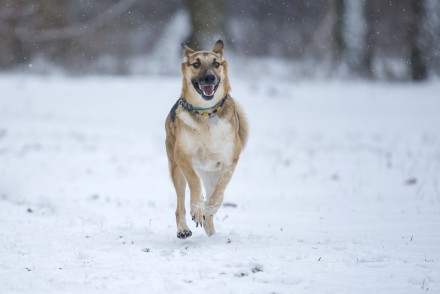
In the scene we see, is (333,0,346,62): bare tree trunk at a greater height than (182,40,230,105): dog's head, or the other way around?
(333,0,346,62): bare tree trunk

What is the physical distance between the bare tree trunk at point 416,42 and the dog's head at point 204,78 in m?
17.1

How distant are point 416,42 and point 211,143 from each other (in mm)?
18578

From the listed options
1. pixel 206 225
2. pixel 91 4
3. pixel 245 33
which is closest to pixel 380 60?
pixel 245 33

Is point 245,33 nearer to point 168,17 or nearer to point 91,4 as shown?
point 168,17

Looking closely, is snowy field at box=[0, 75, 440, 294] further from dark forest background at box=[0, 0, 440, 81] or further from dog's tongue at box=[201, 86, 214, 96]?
dark forest background at box=[0, 0, 440, 81]

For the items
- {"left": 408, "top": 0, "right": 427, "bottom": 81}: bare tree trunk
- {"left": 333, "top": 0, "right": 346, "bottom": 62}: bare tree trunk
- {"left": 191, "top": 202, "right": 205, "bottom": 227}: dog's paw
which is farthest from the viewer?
{"left": 333, "top": 0, "right": 346, "bottom": 62}: bare tree trunk

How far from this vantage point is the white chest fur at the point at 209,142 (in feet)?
16.8

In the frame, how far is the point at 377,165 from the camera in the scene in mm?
10500

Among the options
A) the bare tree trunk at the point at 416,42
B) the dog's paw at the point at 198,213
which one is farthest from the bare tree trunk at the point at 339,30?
the dog's paw at the point at 198,213

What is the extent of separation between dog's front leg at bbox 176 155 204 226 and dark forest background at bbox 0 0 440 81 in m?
11.4

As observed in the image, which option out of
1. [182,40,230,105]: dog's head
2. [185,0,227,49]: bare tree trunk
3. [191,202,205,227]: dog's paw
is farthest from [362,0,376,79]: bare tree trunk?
[191,202,205,227]: dog's paw

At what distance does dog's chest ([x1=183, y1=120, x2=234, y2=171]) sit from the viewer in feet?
16.8

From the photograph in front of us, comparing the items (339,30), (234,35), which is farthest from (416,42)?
(234,35)

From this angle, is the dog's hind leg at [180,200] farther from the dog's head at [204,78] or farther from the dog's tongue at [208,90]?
the dog's tongue at [208,90]
